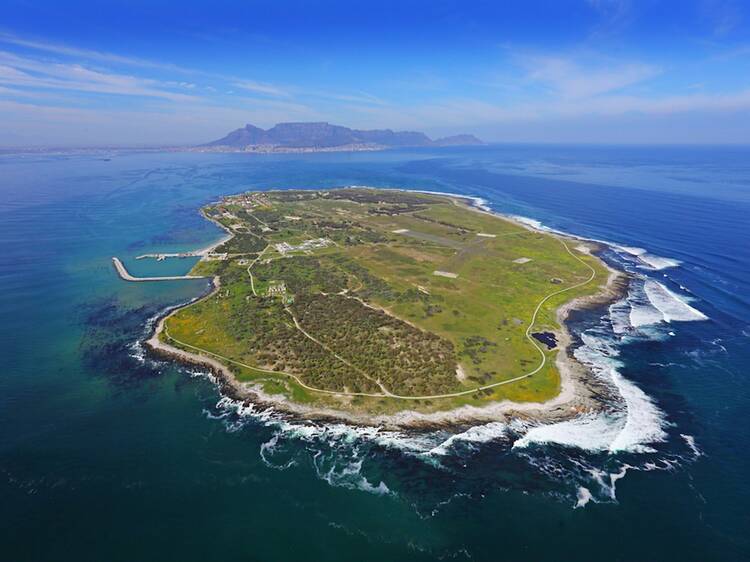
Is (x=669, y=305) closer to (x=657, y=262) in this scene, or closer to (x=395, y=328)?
(x=657, y=262)

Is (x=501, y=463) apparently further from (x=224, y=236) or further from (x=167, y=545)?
(x=224, y=236)

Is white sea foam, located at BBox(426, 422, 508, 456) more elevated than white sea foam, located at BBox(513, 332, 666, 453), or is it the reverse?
white sea foam, located at BBox(513, 332, 666, 453)

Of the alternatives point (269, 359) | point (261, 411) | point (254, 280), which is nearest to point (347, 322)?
point (269, 359)

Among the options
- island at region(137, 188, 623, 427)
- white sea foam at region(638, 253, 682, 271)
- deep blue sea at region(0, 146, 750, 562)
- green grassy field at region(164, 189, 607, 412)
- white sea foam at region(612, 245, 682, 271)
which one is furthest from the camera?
white sea foam at region(612, 245, 682, 271)

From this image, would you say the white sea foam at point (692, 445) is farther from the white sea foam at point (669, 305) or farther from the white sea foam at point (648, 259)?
the white sea foam at point (648, 259)

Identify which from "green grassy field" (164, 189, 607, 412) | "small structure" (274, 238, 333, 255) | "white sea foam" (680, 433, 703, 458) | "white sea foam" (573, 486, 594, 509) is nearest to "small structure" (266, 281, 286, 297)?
"green grassy field" (164, 189, 607, 412)

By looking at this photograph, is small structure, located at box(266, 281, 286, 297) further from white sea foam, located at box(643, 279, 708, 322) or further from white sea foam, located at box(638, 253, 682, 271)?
white sea foam, located at box(638, 253, 682, 271)
